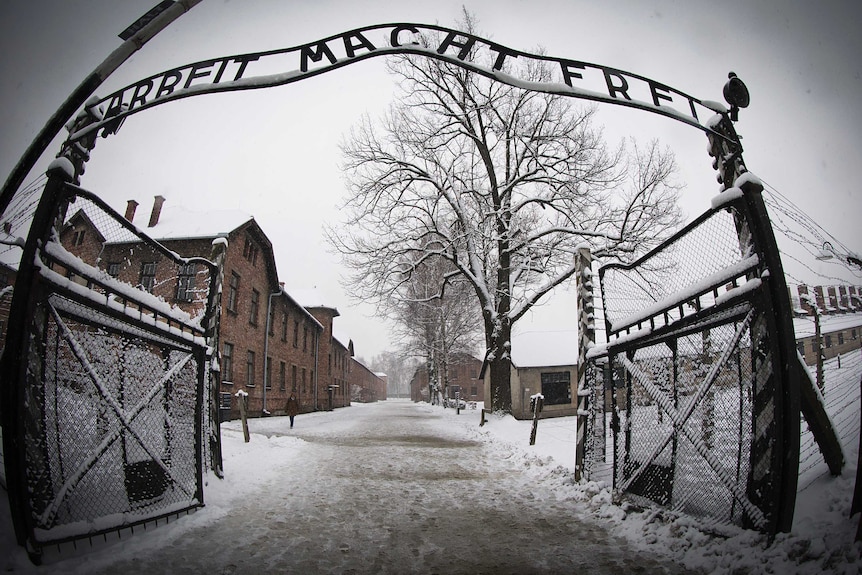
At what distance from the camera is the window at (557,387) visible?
2140cm

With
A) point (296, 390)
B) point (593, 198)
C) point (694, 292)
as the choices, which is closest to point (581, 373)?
point (694, 292)

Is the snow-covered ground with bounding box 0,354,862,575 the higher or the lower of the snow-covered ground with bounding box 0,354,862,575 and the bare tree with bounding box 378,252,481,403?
the lower

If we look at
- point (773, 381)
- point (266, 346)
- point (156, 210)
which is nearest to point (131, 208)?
point (156, 210)

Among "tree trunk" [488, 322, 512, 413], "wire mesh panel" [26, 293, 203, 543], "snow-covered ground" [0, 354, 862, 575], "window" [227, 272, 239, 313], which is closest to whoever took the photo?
"snow-covered ground" [0, 354, 862, 575]

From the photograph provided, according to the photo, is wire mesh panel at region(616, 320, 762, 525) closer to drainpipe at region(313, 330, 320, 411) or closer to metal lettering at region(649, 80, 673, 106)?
metal lettering at region(649, 80, 673, 106)

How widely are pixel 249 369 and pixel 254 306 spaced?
3.00 m

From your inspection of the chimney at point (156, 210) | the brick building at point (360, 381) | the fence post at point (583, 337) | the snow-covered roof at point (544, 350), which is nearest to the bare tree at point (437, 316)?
the snow-covered roof at point (544, 350)

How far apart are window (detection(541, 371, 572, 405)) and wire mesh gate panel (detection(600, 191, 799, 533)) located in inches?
697

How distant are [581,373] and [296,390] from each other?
2325cm

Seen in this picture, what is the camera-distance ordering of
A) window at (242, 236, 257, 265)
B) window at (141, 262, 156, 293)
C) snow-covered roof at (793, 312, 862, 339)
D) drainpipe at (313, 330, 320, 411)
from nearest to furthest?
snow-covered roof at (793, 312, 862, 339)
window at (141, 262, 156, 293)
window at (242, 236, 257, 265)
drainpipe at (313, 330, 320, 411)

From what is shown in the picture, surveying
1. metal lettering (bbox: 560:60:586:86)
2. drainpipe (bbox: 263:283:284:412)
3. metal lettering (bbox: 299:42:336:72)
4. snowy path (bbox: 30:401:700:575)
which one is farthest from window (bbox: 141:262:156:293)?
drainpipe (bbox: 263:283:284:412)

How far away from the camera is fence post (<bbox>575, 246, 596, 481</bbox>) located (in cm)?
532

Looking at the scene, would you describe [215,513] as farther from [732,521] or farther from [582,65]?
[582,65]

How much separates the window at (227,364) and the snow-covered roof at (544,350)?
13344mm
